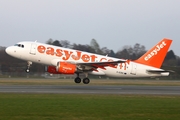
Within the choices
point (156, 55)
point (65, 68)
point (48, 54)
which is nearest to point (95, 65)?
point (65, 68)

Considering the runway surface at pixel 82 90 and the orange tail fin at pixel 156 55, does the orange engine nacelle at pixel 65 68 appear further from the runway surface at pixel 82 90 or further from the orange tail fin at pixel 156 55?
the orange tail fin at pixel 156 55

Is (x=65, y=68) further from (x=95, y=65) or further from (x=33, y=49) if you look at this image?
(x=33, y=49)

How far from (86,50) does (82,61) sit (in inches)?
2566

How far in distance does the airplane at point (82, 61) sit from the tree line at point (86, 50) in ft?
121

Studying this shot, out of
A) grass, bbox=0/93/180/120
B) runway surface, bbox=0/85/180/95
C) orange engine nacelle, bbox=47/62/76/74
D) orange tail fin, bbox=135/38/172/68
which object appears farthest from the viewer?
orange tail fin, bbox=135/38/172/68

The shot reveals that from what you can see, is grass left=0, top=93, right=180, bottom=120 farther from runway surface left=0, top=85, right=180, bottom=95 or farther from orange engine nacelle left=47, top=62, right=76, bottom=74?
orange engine nacelle left=47, top=62, right=76, bottom=74

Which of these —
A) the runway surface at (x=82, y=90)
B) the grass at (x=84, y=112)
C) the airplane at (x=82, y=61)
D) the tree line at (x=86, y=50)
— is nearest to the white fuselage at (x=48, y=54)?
the airplane at (x=82, y=61)

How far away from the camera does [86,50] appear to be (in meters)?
104

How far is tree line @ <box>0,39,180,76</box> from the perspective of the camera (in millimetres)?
83000

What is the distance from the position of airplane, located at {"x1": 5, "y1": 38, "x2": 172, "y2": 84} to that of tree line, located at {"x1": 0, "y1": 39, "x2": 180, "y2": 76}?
36824 millimetres

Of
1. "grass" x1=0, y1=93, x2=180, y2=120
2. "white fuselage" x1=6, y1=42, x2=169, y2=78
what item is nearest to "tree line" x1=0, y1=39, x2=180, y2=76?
"white fuselage" x1=6, y1=42, x2=169, y2=78

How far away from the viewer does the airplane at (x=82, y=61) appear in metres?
38.0

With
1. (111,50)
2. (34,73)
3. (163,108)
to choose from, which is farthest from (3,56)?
(163,108)

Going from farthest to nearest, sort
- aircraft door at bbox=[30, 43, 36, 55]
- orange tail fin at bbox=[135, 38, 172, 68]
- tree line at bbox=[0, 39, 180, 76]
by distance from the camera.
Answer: tree line at bbox=[0, 39, 180, 76], orange tail fin at bbox=[135, 38, 172, 68], aircraft door at bbox=[30, 43, 36, 55]
